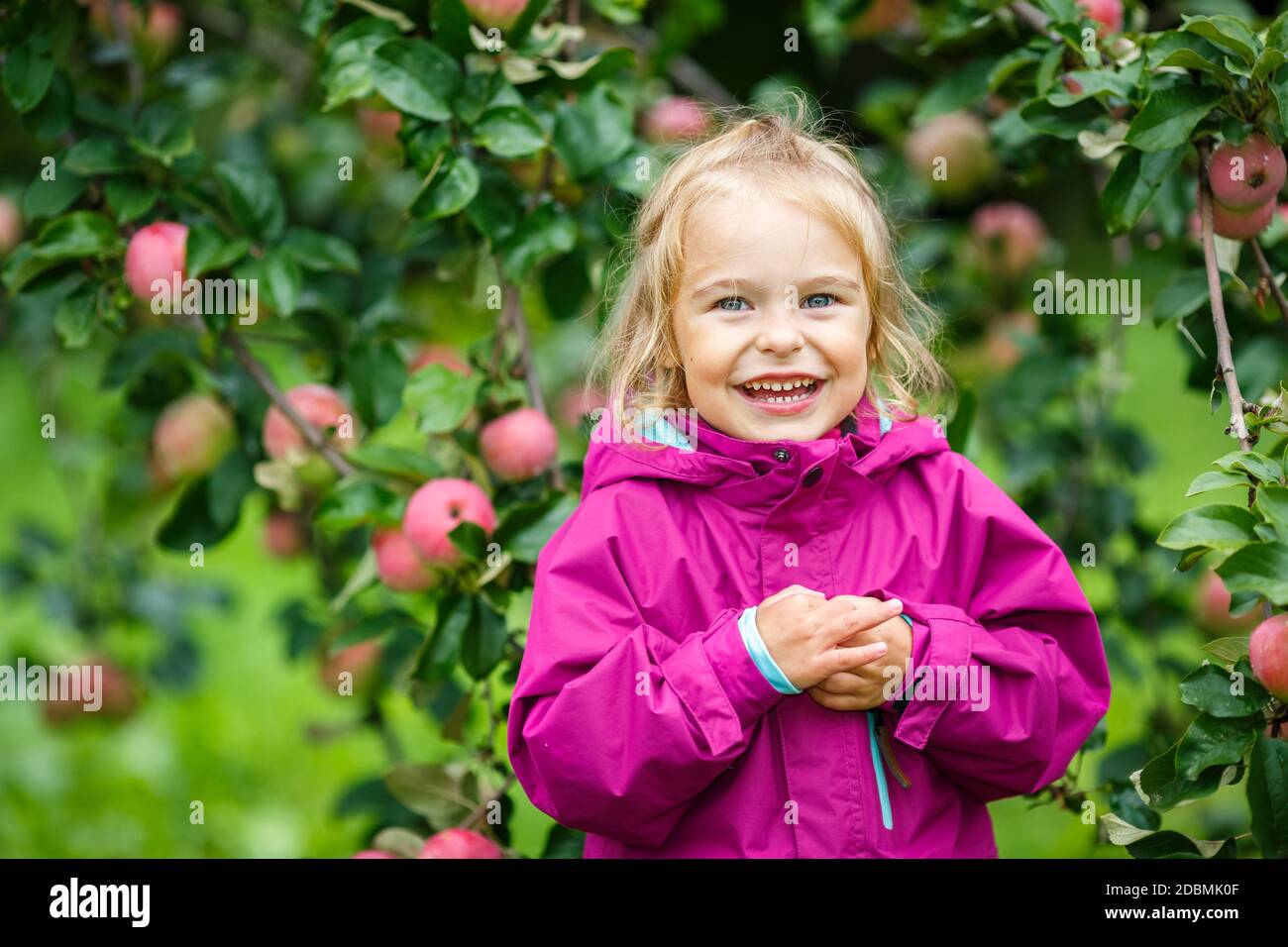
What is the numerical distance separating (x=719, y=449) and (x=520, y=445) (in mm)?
399

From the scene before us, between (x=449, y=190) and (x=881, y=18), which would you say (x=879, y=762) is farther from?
(x=881, y=18)

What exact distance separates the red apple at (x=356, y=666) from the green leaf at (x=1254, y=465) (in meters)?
1.38

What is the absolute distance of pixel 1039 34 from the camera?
5.31 ft

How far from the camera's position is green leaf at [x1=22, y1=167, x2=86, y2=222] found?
5.41 ft

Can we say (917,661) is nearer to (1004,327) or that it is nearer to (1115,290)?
(1115,290)

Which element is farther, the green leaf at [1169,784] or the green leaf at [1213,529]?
the green leaf at [1169,784]

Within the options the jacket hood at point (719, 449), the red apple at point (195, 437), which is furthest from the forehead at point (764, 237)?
the red apple at point (195, 437)

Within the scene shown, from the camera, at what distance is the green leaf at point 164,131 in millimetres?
1661

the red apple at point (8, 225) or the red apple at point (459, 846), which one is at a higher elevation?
the red apple at point (8, 225)

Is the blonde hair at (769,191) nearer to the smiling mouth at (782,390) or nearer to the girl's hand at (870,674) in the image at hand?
the smiling mouth at (782,390)

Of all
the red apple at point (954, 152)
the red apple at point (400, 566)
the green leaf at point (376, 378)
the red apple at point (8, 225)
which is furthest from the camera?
the red apple at point (8, 225)

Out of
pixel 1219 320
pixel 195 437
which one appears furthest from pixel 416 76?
pixel 1219 320

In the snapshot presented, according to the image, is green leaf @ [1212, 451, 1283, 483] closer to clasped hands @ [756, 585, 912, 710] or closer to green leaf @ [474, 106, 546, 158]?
clasped hands @ [756, 585, 912, 710]
